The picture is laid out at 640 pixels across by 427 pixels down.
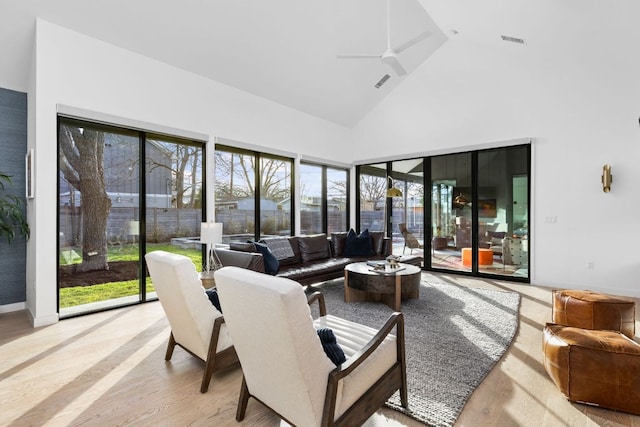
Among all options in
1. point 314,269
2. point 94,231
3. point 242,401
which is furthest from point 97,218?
point 242,401

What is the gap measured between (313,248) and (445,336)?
109 inches

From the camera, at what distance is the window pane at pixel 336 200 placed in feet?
24.6

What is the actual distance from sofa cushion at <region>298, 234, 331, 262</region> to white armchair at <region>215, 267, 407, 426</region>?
3483 millimetres

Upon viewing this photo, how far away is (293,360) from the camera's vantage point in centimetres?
134

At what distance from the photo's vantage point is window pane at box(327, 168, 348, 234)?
7.50 meters

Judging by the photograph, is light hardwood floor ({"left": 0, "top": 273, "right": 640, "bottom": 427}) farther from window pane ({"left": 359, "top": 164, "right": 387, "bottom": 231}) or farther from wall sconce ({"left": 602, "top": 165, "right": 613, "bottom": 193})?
window pane ({"left": 359, "top": 164, "right": 387, "bottom": 231})

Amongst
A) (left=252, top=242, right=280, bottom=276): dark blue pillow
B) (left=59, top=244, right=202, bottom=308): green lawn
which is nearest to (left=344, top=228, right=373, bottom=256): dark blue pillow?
(left=252, top=242, right=280, bottom=276): dark blue pillow

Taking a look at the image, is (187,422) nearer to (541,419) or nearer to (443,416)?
(443,416)

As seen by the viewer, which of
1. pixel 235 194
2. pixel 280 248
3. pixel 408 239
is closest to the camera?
pixel 280 248

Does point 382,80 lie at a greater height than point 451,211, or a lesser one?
greater

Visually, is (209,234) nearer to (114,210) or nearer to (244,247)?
(244,247)

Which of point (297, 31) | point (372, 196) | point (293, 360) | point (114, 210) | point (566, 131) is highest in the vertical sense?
point (297, 31)

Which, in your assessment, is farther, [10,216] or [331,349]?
[10,216]

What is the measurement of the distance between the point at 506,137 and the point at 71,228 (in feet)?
22.4
